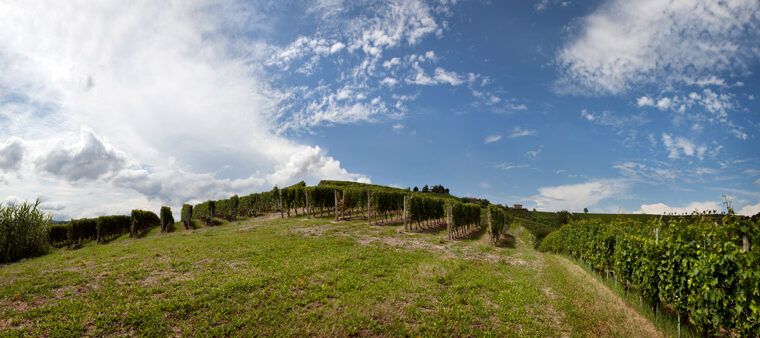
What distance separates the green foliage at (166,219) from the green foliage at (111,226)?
4.98 meters

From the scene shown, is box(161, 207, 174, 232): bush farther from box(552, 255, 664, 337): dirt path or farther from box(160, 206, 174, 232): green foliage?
box(552, 255, 664, 337): dirt path

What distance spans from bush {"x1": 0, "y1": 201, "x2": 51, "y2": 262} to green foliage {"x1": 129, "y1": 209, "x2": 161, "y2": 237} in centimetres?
1470

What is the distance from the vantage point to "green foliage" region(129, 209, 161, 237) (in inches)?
1570

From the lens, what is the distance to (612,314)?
9.24 meters

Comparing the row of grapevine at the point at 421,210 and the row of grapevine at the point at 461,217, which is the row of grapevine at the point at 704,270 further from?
the row of grapevine at the point at 421,210

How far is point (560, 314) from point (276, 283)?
9407mm

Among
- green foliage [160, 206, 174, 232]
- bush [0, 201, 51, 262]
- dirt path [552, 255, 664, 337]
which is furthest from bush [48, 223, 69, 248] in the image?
dirt path [552, 255, 664, 337]

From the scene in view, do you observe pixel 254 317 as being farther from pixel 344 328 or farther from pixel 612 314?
pixel 612 314

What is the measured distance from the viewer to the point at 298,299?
9.04 metres

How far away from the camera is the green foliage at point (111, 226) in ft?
118

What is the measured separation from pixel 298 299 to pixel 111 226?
143 ft

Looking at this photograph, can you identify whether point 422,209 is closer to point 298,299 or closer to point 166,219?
point 298,299

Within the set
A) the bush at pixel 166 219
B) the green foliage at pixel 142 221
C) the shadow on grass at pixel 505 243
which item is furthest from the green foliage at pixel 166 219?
the shadow on grass at pixel 505 243

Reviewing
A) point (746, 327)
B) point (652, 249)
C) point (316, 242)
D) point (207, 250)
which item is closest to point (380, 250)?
point (316, 242)
